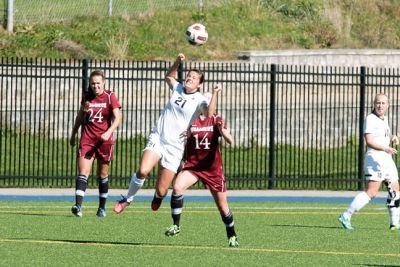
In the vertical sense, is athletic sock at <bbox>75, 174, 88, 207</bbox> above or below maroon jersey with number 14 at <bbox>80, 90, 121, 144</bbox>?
below

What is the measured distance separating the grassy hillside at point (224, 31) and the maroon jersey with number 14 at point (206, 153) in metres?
17.0

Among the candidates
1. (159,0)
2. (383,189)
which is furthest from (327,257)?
(159,0)

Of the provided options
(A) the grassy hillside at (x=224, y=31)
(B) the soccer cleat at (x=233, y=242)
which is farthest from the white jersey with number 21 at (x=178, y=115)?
(A) the grassy hillside at (x=224, y=31)

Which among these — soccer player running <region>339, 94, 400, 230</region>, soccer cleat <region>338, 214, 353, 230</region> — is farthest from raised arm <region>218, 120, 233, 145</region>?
soccer cleat <region>338, 214, 353, 230</region>

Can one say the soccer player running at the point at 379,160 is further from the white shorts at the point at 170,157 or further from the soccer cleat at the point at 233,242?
the soccer cleat at the point at 233,242

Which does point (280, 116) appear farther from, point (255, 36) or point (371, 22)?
point (371, 22)

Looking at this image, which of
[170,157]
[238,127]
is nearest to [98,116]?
[170,157]

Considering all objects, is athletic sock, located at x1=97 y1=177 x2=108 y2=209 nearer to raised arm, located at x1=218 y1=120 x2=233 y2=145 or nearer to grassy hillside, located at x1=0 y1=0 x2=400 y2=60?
raised arm, located at x1=218 y1=120 x2=233 y2=145

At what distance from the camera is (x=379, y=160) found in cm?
1728

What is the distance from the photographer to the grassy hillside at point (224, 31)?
32656 mm

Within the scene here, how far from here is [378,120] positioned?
17.3 m

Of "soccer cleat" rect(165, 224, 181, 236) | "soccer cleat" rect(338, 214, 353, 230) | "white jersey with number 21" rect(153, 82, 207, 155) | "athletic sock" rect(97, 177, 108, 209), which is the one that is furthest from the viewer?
"athletic sock" rect(97, 177, 108, 209)

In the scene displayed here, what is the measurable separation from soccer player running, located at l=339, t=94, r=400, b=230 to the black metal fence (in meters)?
8.54

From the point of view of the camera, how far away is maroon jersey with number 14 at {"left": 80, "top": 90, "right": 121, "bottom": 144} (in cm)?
1830
